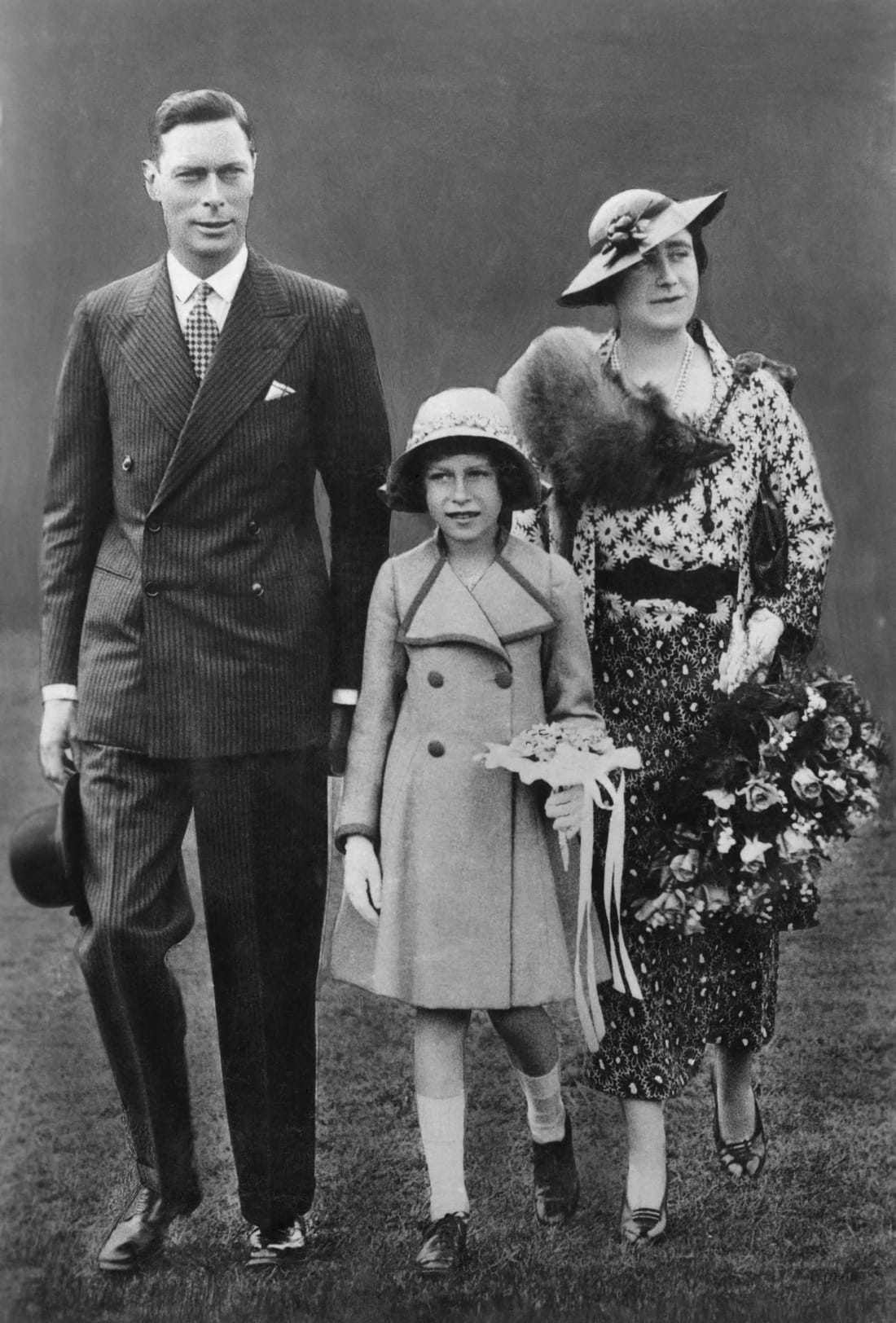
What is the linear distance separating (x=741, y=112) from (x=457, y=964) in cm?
254

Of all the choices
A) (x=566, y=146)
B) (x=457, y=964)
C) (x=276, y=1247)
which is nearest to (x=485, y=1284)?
(x=276, y=1247)

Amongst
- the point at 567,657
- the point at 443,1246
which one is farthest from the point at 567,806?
the point at 443,1246

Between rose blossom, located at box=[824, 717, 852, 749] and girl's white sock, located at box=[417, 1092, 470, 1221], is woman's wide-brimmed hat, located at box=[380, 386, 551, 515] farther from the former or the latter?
girl's white sock, located at box=[417, 1092, 470, 1221]

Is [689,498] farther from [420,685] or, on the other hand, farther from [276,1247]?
[276,1247]

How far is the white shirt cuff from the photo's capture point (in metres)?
3.81

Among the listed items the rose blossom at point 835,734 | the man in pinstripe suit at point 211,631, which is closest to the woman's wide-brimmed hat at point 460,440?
the man in pinstripe suit at point 211,631

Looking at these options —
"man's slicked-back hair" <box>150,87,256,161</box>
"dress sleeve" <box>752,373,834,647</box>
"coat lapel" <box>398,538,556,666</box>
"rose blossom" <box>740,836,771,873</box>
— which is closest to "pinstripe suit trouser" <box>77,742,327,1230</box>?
"coat lapel" <box>398,538,556,666</box>

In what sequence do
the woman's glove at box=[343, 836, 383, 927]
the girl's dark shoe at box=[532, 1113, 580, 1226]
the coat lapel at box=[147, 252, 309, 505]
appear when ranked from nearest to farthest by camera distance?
the coat lapel at box=[147, 252, 309, 505]
the woman's glove at box=[343, 836, 383, 927]
the girl's dark shoe at box=[532, 1113, 580, 1226]

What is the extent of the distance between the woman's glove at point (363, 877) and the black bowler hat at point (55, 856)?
2.32 feet

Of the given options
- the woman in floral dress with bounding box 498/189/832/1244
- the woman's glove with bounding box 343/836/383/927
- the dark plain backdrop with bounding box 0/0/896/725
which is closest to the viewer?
the woman's glove with bounding box 343/836/383/927

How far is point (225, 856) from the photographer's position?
148 inches

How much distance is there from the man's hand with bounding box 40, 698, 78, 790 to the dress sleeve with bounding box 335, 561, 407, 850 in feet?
2.47

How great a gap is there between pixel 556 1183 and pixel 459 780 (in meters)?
1.19

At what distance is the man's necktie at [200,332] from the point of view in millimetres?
3689
